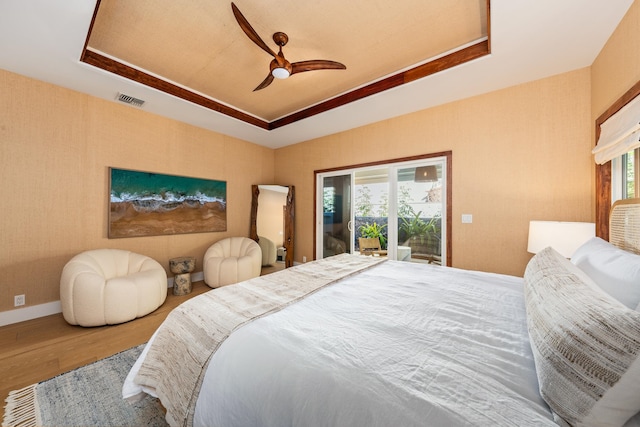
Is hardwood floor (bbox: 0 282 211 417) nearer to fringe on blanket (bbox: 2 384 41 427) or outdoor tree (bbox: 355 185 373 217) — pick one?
fringe on blanket (bbox: 2 384 41 427)

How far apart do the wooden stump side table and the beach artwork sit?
0.56 m

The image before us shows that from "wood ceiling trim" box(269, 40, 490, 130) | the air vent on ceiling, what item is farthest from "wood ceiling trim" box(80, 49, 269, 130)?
"wood ceiling trim" box(269, 40, 490, 130)

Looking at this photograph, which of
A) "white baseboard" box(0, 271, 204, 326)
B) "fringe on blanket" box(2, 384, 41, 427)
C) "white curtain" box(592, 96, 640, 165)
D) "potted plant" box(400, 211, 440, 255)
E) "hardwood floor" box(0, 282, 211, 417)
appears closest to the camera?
"fringe on blanket" box(2, 384, 41, 427)

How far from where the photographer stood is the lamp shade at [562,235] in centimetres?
194

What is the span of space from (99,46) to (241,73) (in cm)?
136

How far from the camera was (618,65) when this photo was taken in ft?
5.92

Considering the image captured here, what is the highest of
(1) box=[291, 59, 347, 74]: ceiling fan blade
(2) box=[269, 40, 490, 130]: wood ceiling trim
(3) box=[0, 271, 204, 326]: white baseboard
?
(2) box=[269, 40, 490, 130]: wood ceiling trim

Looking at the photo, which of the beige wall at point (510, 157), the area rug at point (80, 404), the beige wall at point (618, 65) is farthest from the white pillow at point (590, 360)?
the beige wall at point (510, 157)

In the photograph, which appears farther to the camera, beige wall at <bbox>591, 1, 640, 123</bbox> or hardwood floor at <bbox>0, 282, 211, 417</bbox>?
hardwood floor at <bbox>0, 282, 211, 417</bbox>

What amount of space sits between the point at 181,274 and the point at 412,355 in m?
3.54

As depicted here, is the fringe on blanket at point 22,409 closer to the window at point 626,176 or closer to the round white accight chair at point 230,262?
the round white accight chair at point 230,262

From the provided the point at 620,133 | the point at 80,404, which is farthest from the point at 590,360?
the point at 80,404

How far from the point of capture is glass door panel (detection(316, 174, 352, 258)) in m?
4.26

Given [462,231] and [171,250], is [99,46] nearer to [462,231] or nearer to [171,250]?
[171,250]
